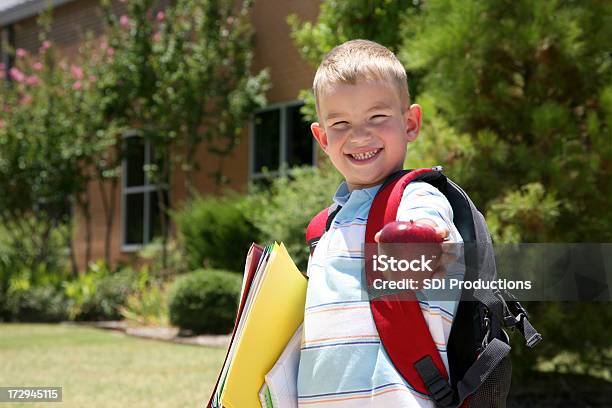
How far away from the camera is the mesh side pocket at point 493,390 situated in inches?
72.4

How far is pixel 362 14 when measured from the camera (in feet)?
21.6

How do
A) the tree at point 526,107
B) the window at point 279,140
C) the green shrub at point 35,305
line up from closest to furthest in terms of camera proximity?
Answer: the tree at point 526,107 → the window at point 279,140 → the green shrub at point 35,305

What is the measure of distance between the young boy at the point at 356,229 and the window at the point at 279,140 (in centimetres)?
1031

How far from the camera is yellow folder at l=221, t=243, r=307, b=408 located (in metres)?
1.99

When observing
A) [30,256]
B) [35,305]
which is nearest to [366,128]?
[35,305]

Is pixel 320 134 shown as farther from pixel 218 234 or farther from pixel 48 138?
pixel 48 138

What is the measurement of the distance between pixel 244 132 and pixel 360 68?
1219 cm

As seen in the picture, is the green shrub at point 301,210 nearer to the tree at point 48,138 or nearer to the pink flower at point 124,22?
the tree at point 48,138

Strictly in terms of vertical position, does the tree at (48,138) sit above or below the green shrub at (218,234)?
above

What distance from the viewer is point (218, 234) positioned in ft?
36.6

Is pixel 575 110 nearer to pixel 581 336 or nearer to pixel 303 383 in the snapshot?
pixel 581 336

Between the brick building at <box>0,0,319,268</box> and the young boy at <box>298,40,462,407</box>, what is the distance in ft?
33.9

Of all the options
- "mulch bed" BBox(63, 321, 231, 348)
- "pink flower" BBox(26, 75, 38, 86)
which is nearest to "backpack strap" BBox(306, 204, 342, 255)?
"mulch bed" BBox(63, 321, 231, 348)

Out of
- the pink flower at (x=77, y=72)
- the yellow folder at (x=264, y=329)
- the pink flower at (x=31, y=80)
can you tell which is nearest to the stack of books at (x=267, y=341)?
the yellow folder at (x=264, y=329)
